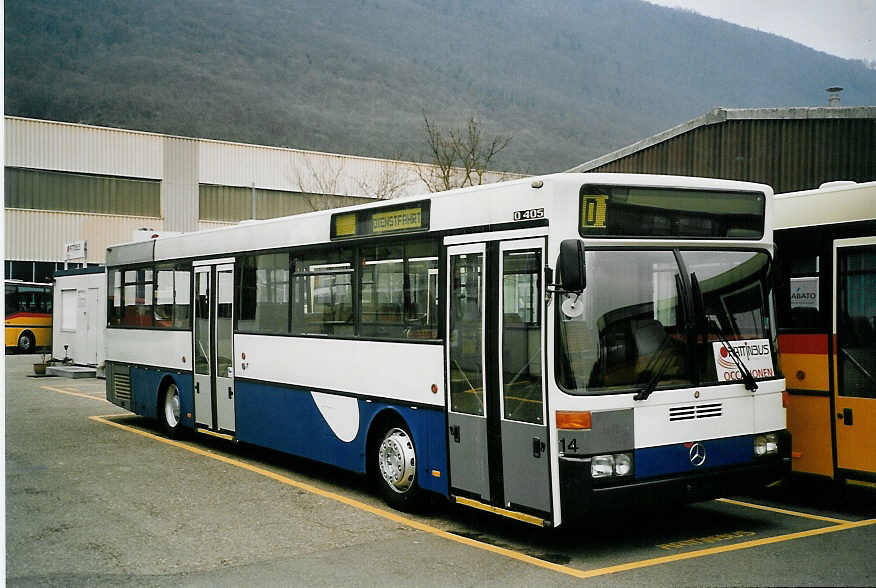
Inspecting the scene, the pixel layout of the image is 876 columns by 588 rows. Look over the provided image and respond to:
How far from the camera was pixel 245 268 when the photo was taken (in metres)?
12.8

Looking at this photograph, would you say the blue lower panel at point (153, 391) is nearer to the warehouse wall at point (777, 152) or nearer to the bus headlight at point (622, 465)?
the bus headlight at point (622, 465)

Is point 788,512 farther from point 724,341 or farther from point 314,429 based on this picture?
point 314,429

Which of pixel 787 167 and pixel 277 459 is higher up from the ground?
pixel 787 167

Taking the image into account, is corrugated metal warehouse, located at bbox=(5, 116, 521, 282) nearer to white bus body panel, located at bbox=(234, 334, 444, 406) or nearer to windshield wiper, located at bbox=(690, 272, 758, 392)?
white bus body panel, located at bbox=(234, 334, 444, 406)

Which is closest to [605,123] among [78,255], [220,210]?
[220,210]

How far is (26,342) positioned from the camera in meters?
44.6

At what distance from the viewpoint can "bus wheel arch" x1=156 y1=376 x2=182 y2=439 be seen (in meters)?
14.8

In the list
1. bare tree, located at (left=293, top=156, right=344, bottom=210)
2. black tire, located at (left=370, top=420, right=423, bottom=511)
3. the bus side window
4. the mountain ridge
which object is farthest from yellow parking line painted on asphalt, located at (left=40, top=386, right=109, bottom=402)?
the mountain ridge

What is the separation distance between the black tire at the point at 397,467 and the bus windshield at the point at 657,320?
8.12ft

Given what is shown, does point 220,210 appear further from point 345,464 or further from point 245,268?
point 345,464

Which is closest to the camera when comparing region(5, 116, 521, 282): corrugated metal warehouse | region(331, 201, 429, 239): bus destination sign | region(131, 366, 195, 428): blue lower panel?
region(331, 201, 429, 239): bus destination sign

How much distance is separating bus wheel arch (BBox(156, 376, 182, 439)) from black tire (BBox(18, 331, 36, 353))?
32.2m

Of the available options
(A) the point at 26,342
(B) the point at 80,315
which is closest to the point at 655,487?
(B) the point at 80,315

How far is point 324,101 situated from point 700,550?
151 meters
